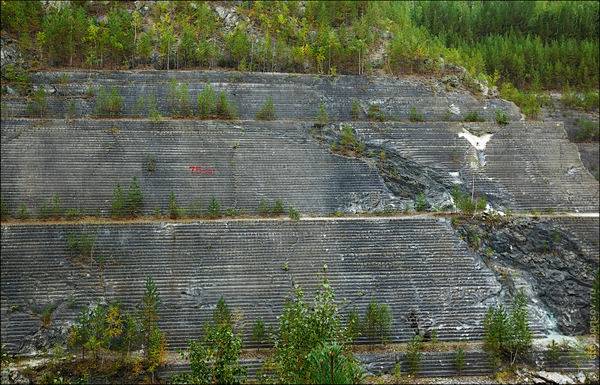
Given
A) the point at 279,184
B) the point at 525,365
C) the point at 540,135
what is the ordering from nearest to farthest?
the point at 525,365 → the point at 279,184 → the point at 540,135

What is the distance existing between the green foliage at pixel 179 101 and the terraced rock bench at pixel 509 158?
257 inches

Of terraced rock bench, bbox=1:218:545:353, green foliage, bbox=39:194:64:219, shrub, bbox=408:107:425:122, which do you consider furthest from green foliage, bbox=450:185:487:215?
green foliage, bbox=39:194:64:219

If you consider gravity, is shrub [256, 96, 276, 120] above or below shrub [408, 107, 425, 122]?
above

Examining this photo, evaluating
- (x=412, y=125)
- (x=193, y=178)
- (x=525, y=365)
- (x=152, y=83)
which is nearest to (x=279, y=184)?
(x=193, y=178)

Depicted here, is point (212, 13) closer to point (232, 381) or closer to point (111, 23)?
point (111, 23)

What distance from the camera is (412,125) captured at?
22.7 m

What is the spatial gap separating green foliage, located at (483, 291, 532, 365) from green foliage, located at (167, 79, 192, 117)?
44.6ft

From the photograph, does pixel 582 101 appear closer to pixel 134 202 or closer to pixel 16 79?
pixel 134 202

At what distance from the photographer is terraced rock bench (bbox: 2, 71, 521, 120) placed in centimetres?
2312

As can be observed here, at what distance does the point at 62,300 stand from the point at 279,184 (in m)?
7.90

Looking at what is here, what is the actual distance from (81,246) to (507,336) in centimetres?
1145

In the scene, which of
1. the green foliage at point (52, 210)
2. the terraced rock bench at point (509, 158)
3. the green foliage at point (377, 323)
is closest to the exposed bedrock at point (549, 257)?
the terraced rock bench at point (509, 158)

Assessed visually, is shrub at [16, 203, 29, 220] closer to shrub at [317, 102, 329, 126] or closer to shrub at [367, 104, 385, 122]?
shrub at [317, 102, 329, 126]

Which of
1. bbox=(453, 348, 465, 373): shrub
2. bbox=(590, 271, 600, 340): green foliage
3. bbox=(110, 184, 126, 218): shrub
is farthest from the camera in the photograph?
bbox=(110, 184, 126, 218): shrub
